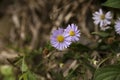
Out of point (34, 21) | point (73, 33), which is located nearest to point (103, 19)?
point (73, 33)

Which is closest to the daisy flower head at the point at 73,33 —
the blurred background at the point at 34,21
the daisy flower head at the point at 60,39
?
the daisy flower head at the point at 60,39

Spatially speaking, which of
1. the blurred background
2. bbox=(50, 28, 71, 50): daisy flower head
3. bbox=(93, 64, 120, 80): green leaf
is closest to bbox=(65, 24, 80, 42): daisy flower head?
bbox=(50, 28, 71, 50): daisy flower head

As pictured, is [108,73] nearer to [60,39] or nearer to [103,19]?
[60,39]

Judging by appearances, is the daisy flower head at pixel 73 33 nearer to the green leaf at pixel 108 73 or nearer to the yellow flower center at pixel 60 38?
the yellow flower center at pixel 60 38

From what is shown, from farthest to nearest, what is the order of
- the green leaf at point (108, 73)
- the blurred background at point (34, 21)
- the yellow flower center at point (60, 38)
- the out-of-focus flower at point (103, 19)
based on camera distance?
the blurred background at point (34, 21)
the out-of-focus flower at point (103, 19)
the yellow flower center at point (60, 38)
the green leaf at point (108, 73)

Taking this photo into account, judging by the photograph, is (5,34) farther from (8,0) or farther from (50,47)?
(50,47)

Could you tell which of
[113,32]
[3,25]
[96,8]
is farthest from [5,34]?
[113,32]

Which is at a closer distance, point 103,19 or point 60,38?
point 60,38
